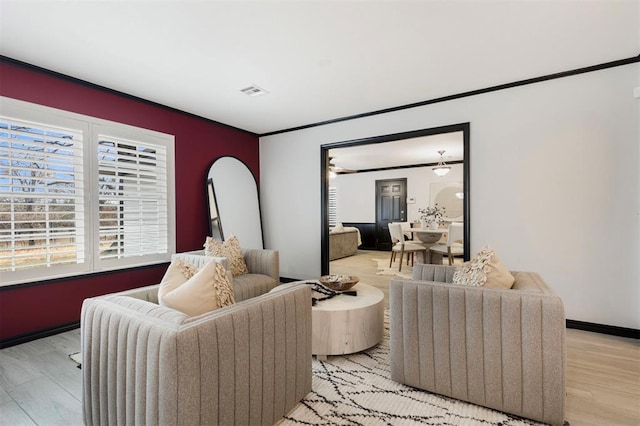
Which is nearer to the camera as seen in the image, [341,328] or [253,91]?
Answer: [341,328]

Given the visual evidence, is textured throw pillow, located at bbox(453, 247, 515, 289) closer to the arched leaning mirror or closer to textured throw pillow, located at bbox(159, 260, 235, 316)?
textured throw pillow, located at bbox(159, 260, 235, 316)

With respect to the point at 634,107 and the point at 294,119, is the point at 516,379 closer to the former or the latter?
the point at 634,107

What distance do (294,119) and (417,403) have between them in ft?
12.3

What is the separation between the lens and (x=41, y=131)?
279cm

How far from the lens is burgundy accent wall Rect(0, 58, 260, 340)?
2658 millimetres

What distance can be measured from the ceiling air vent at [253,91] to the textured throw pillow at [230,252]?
1.67m

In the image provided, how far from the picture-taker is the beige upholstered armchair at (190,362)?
111cm

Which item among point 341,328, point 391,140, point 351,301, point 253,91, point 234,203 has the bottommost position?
point 341,328

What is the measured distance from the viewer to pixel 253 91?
3.36 m

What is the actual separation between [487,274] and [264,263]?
239 centimetres

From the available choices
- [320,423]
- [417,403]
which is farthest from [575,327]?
[320,423]

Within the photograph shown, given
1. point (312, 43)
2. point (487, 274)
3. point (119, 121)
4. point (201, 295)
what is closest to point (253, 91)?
point (312, 43)

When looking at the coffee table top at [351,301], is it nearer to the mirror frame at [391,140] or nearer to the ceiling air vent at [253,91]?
the mirror frame at [391,140]

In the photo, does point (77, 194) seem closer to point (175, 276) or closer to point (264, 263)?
point (264, 263)
